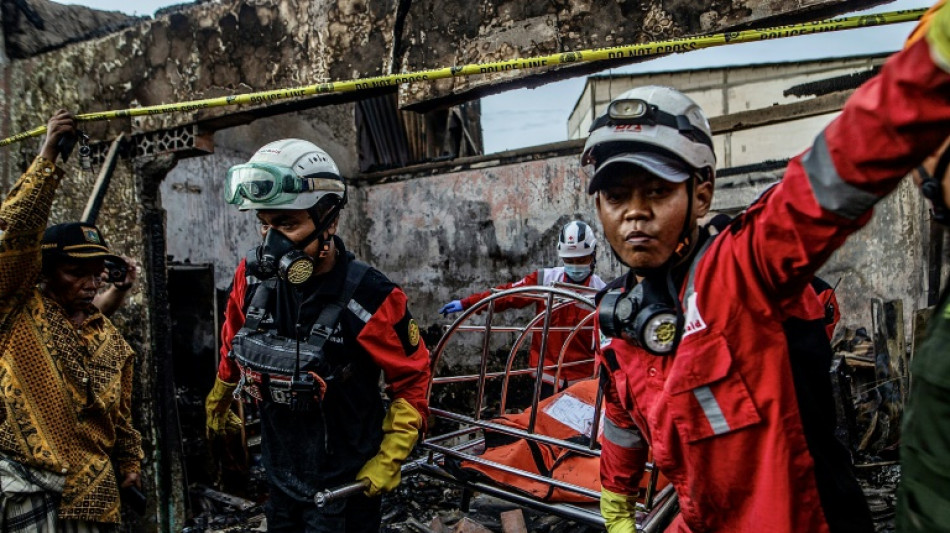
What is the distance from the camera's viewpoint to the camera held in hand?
3.36 metres

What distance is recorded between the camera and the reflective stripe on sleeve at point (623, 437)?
6.70 feet

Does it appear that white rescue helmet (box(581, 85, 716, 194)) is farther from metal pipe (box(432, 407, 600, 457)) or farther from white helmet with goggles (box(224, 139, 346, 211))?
metal pipe (box(432, 407, 600, 457))

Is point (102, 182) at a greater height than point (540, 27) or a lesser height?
lesser

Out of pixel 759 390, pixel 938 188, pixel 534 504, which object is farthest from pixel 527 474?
pixel 938 188

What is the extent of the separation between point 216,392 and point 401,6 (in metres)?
2.58

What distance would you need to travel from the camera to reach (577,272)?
622 centimetres

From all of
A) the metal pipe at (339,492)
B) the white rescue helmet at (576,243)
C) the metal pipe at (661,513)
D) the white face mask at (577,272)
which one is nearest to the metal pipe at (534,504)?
the metal pipe at (661,513)

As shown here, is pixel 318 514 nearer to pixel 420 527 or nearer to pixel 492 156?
pixel 420 527

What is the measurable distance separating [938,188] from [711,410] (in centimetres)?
69

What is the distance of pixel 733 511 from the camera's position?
1483mm

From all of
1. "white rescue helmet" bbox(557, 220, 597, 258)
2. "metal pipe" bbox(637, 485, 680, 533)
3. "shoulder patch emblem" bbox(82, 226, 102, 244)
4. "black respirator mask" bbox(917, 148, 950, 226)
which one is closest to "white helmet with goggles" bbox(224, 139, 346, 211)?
"shoulder patch emblem" bbox(82, 226, 102, 244)

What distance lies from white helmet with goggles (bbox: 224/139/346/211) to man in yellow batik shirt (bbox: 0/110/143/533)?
0.87 metres

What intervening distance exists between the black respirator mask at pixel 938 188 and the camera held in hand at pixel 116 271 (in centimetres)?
372

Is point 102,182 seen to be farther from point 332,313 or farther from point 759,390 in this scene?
point 759,390
